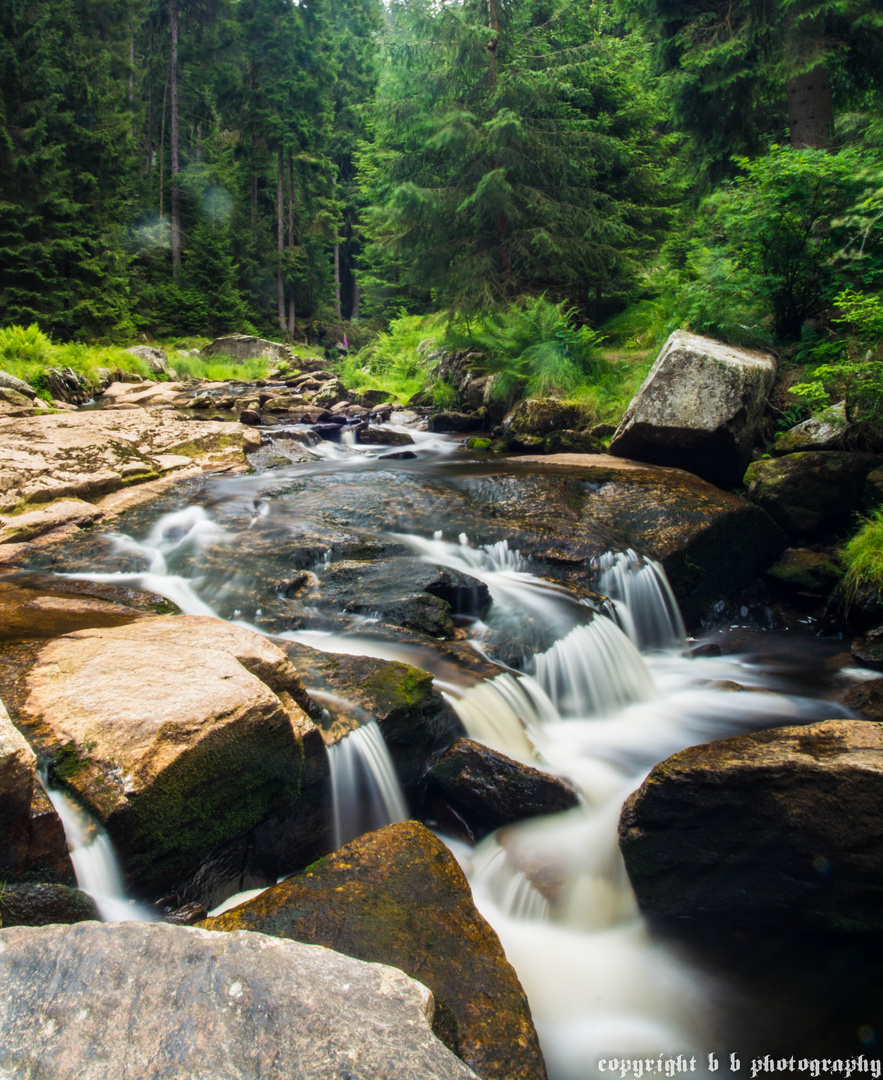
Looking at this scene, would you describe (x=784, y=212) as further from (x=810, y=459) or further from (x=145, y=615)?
(x=145, y=615)

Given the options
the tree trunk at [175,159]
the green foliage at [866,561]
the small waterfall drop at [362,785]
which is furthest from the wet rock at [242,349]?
the small waterfall drop at [362,785]

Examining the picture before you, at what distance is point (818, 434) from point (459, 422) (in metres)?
7.93

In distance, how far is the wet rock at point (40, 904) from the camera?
2066mm

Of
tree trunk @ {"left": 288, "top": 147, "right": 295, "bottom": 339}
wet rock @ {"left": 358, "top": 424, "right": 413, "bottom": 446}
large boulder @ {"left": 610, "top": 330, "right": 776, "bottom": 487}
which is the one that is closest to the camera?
large boulder @ {"left": 610, "top": 330, "right": 776, "bottom": 487}

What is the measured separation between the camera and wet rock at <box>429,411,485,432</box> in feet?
44.9

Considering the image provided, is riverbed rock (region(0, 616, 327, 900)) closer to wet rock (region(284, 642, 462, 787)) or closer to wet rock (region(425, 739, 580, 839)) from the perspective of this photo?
wet rock (region(284, 642, 462, 787))

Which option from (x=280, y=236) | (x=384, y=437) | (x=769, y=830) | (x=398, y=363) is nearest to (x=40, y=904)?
(x=769, y=830)

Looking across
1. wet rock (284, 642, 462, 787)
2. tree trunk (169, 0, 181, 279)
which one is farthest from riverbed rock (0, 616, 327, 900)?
tree trunk (169, 0, 181, 279)

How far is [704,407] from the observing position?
24.8 ft

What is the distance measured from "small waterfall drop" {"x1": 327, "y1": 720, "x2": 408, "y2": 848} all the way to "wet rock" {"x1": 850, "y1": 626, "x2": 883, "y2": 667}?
4.29m

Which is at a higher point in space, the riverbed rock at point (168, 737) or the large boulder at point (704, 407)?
the large boulder at point (704, 407)

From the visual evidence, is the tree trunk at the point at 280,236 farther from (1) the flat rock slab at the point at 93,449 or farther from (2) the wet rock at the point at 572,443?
(2) the wet rock at the point at 572,443

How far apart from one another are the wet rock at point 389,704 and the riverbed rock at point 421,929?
100 cm

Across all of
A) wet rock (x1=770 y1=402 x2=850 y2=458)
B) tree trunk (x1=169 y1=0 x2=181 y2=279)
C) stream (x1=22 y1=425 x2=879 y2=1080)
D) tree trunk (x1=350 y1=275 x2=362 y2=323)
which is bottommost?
stream (x1=22 y1=425 x2=879 y2=1080)
